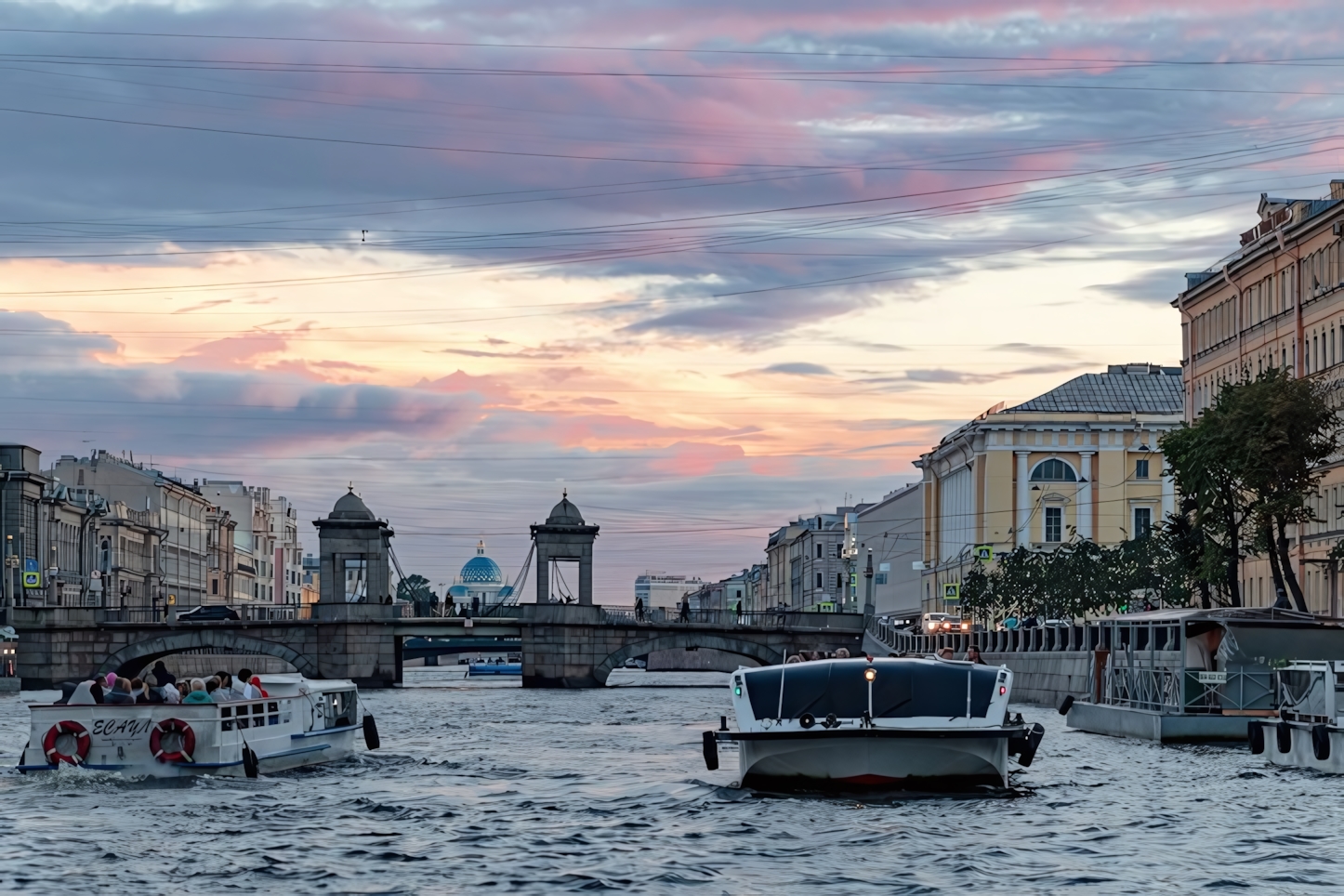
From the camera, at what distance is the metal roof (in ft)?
466

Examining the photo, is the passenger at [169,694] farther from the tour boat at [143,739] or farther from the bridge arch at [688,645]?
the bridge arch at [688,645]

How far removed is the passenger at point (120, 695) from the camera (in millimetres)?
42906

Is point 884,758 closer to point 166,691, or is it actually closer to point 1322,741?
point 1322,741

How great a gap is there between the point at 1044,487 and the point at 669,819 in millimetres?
105210

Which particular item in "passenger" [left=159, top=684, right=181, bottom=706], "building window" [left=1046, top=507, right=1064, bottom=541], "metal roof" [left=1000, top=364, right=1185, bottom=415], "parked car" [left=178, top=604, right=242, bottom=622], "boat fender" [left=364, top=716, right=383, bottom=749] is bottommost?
"boat fender" [left=364, top=716, right=383, bottom=749]

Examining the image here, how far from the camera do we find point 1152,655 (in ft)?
193

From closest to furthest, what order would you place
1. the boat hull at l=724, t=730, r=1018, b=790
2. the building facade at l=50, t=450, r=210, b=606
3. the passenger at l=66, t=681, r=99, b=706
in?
the boat hull at l=724, t=730, r=1018, b=790
the passenger at l=66, t=681, r=99, b=706
the building facade at l=50, t=450, r=210, b=606

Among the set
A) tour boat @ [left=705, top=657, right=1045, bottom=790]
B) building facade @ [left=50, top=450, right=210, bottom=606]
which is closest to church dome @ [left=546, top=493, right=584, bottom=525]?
building facade @ [left=50, top=450, right=210, bottom=606]

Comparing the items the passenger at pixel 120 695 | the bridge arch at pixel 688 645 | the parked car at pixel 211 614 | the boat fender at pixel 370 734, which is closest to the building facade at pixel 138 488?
the parked car at pixel 211 614

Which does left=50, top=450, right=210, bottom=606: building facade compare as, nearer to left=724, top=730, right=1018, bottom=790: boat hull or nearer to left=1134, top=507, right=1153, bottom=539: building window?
left=1134, top=507, right=1153, bottom=539: building window

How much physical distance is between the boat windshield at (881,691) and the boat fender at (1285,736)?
355 inches

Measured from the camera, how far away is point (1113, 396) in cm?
14425

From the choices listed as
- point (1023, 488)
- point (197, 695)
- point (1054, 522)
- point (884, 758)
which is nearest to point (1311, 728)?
point (884, 758)

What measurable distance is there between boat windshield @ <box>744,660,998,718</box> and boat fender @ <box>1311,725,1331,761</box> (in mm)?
7740
